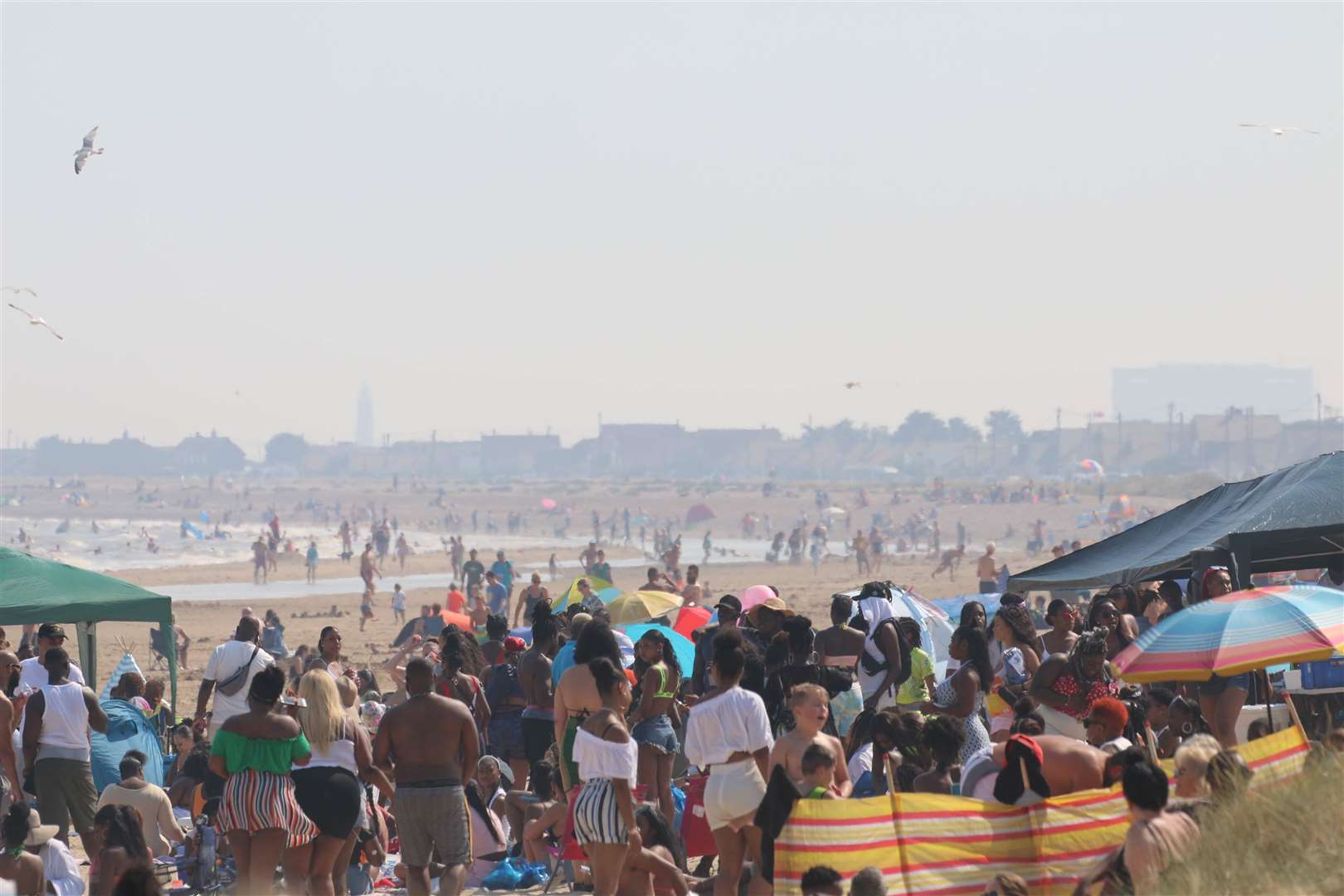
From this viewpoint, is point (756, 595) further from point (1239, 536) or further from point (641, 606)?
point (1239, 536)

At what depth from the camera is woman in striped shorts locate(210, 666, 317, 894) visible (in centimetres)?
704

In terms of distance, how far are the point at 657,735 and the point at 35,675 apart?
11.6ft

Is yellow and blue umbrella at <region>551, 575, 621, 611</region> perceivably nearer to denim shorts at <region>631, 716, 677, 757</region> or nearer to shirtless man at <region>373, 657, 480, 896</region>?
denim shorts at <region>631, 716, 677, 757</region>

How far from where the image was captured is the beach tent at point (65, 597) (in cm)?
1156

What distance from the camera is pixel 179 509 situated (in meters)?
110

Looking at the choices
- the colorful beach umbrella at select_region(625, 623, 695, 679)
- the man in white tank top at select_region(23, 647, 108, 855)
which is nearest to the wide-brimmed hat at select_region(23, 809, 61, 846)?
the man in white tank top at select_region(23, 647, 108, 855)

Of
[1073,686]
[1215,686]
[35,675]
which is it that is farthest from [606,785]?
[35,675]

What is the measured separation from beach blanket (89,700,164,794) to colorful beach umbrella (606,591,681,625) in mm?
4738

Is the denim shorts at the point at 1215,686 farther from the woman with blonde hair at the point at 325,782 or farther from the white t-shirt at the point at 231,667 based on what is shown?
the white t-shirt at the point at 231,667

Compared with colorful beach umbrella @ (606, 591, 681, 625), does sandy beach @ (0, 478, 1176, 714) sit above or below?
below

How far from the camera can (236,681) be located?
8.99m

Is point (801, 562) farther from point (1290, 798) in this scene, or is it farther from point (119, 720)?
point (1290, 798)

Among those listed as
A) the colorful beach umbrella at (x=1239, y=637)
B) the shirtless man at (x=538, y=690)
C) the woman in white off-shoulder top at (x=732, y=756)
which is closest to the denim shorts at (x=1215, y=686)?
the colorful beach umbrella at (x=1239, y=637)

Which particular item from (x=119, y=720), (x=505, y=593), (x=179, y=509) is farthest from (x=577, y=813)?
(x=179, y=509)
